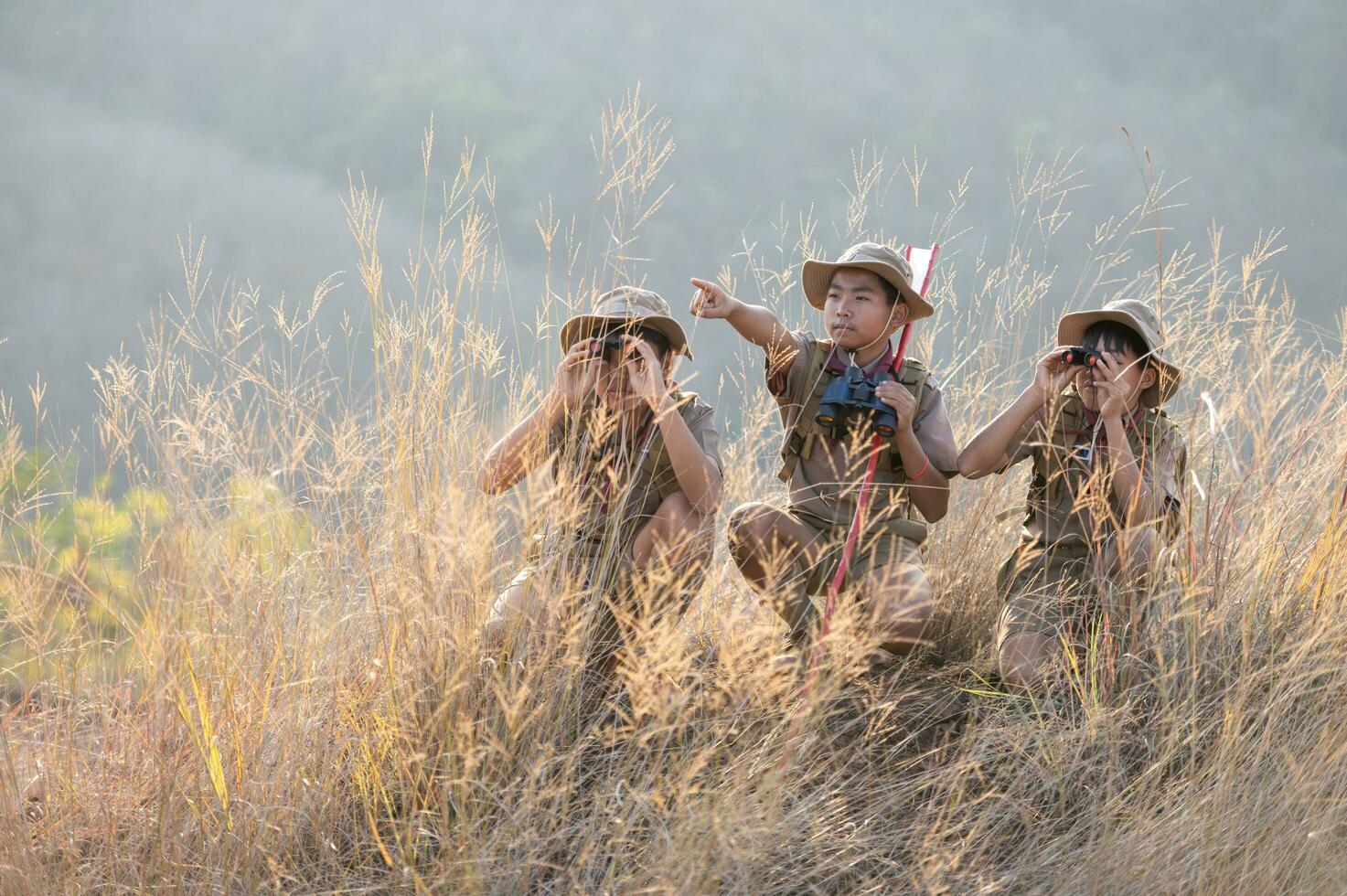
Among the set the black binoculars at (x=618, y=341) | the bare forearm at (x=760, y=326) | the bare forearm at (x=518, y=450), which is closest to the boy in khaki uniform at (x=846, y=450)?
the bare forearm at (x=760, y=326)

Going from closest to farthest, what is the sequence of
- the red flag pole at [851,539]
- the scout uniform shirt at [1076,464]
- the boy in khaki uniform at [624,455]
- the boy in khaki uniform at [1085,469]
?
the red flag pole at [851,539] → the boy in khaki uniform at [624,455] → the boy in khaki uniform at [1085,469] → the scout uniform shirt at [1076,464]

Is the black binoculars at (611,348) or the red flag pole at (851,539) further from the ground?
the black binoculars at (611,348)

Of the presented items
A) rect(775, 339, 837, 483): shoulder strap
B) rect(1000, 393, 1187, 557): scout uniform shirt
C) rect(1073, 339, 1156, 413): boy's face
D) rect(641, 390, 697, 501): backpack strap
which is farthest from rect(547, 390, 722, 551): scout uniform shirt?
rect(1073, 339, 1156, 413): boy's face

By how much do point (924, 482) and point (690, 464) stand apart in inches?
26.1

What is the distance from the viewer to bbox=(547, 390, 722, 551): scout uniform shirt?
277cm

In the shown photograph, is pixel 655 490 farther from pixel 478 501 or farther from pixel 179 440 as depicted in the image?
pixel 179 440

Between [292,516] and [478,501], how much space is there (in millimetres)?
495

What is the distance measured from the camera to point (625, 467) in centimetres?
288

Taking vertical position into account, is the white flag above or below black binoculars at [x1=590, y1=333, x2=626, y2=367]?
above

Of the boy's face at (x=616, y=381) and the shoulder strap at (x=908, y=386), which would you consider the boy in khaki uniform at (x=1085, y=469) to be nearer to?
the shoulder strap at (x=908, y=386)

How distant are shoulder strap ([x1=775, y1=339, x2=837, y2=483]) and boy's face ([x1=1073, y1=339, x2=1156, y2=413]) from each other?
650mm

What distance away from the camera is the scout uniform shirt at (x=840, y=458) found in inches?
119

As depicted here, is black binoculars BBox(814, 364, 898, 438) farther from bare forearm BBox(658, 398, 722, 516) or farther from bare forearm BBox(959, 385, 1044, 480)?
bare forearm BBox(658, 398, 722, 516)

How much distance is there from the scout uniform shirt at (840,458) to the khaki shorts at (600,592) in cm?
40
